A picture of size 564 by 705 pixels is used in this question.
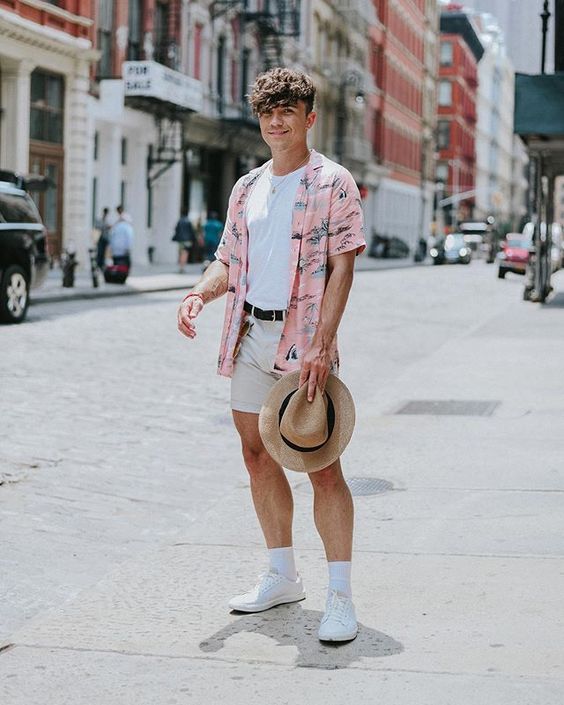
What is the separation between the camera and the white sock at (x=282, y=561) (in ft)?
16.2

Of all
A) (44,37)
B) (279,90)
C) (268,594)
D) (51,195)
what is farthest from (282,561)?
(51,195)

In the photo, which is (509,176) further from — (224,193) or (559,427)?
(559,427)

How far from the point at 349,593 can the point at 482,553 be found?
1.18m


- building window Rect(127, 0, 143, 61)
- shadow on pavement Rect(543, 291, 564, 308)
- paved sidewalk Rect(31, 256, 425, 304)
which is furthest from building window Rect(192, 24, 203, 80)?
shadow on pavement Rect(543, 291, 564, 308)

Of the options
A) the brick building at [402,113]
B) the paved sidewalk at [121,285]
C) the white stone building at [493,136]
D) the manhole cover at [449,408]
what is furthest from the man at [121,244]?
the white stone building at [493,136]

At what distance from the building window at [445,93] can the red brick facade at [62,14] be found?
8149 cm

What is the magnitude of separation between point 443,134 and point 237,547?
110050 mm

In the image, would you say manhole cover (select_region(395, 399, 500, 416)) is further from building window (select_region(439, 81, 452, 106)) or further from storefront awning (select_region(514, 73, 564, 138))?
building window (select_region(439, 81, 452, 106))

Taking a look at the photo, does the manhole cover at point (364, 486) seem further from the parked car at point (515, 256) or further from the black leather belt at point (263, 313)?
the parked car at point (515, 256)

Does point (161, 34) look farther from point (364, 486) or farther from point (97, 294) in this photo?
point (364, 486)

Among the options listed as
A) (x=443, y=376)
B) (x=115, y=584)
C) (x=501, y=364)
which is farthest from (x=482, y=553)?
(x=501, y=364)

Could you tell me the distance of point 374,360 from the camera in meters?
15.1

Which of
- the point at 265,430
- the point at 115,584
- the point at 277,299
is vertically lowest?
the point at 115,584

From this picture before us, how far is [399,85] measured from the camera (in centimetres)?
8325
